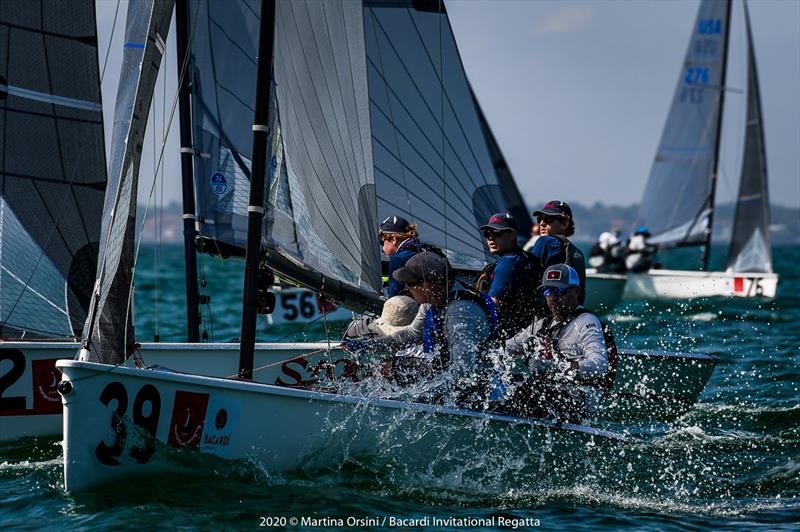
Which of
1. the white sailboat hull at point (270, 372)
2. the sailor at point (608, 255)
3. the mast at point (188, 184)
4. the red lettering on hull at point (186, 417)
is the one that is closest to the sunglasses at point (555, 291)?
the white sailboat hull at point (270, 372)

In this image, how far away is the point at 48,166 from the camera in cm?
848

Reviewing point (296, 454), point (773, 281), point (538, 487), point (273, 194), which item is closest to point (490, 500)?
point (538, 487)

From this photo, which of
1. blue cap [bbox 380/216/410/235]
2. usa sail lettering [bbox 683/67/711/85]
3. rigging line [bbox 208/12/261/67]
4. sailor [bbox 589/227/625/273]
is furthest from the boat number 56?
usa sail lettering [bbox 683/67/711/85]

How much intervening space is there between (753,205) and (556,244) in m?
16.9

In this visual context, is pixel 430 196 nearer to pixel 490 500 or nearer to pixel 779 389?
pixel 779 389

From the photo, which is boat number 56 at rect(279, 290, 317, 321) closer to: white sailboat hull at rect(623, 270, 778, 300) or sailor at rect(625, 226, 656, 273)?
white sailboat hull at rect(623, 270, 778, 300)

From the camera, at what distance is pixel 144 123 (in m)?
5.82

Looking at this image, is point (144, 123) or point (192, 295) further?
point (192, 295)

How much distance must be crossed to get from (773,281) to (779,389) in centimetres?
1034

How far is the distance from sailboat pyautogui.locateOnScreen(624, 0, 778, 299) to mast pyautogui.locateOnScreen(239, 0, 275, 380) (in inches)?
717

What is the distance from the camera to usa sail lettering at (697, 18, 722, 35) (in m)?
25.0

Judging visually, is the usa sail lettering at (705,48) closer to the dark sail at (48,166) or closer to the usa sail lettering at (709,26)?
the usa sail lettering at (709,26)

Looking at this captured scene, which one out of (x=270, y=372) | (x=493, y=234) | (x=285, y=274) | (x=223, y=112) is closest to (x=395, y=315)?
(x=285, y=274)

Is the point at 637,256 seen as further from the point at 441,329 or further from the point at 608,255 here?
the point at 441,329
